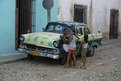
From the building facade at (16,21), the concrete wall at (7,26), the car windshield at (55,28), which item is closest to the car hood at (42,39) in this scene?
the car windshield at (55,28)

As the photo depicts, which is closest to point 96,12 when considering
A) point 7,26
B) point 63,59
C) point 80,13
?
point 80,13

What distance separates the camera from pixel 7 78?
10.2 metres

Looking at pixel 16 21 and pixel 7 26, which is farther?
pixel 16 21

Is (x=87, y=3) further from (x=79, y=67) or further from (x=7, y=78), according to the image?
(x=7, y=78)

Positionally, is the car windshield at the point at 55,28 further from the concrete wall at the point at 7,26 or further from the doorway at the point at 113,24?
the doorway at the point at 113,24

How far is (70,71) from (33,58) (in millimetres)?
2967

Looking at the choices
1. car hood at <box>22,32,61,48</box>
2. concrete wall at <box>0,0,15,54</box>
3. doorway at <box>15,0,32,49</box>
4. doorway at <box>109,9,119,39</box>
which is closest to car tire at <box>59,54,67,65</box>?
car hood at <box>22,32,61,48</box>

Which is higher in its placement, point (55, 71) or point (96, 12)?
point (96, 12)

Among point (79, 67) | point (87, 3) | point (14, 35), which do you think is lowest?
point (79, 67)

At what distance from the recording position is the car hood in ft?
41.6

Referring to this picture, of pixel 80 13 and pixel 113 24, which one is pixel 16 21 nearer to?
pixel 80 13

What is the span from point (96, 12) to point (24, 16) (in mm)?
8585

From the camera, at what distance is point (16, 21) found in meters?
16.1

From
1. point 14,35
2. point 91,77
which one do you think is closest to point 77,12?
point 14,35
